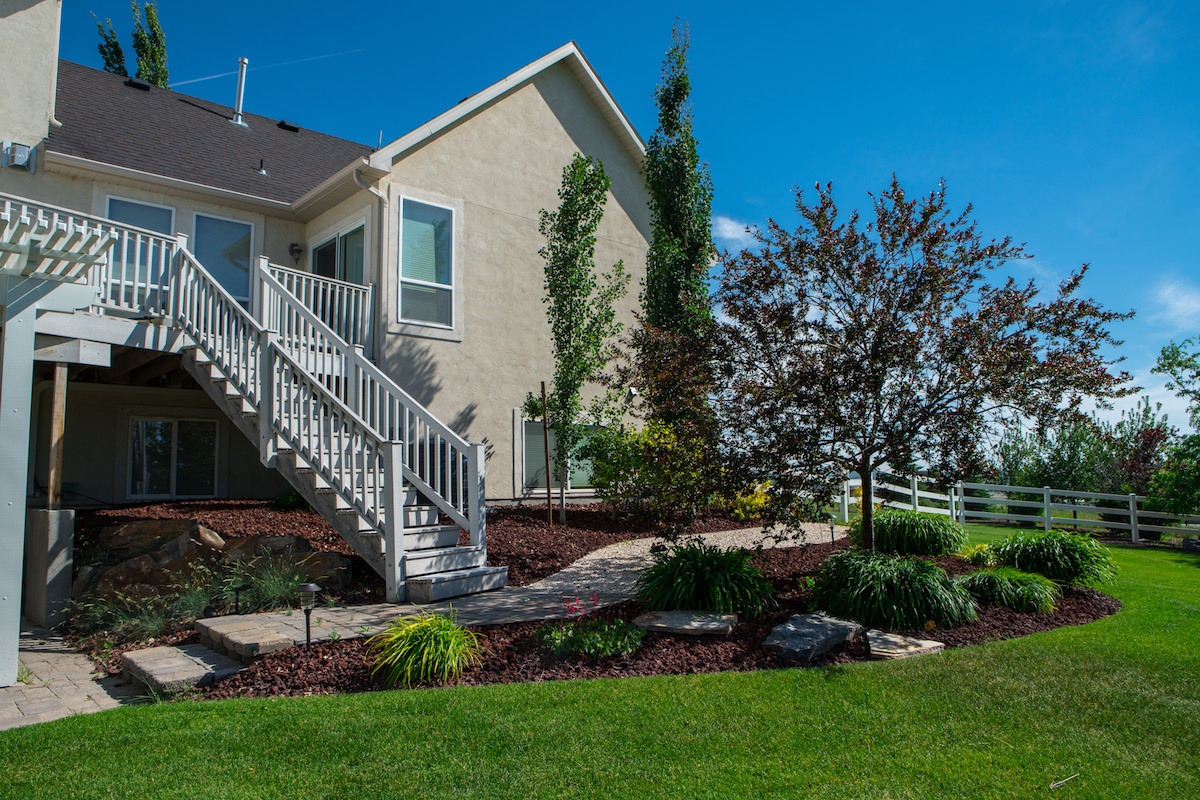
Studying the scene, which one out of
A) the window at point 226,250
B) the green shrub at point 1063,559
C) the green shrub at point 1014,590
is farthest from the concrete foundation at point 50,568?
the green shrub at point 1063,559

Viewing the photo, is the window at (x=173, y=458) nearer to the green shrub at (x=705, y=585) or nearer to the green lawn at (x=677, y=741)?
the green lawn at (x=677, y=741)

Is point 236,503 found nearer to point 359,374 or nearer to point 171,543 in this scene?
point 171,543

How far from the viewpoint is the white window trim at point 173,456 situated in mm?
11500

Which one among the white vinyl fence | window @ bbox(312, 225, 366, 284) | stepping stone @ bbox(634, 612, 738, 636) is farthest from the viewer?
the white vinyl fence

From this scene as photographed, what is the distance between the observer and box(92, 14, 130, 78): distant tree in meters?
25.1

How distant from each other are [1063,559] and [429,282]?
966cm

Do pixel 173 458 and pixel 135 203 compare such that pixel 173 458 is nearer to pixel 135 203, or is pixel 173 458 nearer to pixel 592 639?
pixel 135 203

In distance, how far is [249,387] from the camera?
8336mm

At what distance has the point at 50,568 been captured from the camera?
7227mm

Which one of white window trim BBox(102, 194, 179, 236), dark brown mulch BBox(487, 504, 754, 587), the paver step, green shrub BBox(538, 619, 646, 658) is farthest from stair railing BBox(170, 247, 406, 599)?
white window trim BBox(102, 194, 179, 236)

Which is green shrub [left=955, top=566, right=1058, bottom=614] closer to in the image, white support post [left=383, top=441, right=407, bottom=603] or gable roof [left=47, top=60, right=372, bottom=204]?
white support post [left=383, top=441, right=407, bottom=603]

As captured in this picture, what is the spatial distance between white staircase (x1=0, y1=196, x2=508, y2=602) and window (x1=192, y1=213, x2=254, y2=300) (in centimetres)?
225

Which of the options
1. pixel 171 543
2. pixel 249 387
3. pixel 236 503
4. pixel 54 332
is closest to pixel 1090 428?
pixel 249 387

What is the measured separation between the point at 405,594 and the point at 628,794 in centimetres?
428
